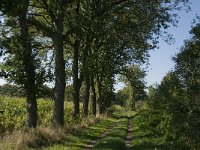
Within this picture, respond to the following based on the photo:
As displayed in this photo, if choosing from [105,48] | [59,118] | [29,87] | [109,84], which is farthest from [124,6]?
[109,84]

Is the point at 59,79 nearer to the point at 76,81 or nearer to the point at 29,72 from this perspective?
the point at 29,72

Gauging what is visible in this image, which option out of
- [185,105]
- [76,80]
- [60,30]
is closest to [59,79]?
[60,30]

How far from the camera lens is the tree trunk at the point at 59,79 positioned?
2798 centimetres

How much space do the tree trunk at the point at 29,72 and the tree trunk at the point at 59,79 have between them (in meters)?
4.12

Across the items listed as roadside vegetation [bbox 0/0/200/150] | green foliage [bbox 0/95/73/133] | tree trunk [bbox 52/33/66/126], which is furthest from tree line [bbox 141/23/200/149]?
green foliage [bbox 0/95/73/133]

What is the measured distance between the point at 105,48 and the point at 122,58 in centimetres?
240

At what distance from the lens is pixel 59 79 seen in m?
28.0

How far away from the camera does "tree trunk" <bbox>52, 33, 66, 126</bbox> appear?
28.0m

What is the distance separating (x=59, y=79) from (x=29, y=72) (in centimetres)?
467

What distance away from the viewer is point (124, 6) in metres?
31.7

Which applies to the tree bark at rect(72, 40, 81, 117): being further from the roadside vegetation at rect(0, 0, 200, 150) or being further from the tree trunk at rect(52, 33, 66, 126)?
the tree trunk at rect(52, 33, 66, 126)

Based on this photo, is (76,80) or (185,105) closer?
(185,105)

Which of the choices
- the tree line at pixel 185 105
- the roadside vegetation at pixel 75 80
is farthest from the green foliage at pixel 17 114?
the tree line at pixel 185 105

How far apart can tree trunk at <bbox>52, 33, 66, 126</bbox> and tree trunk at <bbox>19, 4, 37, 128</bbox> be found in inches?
162
